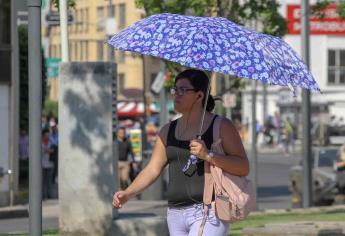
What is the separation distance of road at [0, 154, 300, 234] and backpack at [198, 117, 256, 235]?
685cm

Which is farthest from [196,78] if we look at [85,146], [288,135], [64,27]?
[288,135]

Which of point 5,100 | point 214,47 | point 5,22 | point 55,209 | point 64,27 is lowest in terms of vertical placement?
point 55,209

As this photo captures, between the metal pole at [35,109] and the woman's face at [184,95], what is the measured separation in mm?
981

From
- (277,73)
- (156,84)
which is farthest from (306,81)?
(156,84)

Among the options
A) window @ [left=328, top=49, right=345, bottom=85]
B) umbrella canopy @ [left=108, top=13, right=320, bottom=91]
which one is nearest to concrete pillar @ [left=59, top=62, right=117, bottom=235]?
umbrella canopy @ [left=108, top=13, right=320, bottom=91]

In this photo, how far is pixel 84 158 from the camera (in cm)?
1248

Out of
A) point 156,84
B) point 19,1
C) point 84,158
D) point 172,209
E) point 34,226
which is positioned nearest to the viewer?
point 172,209

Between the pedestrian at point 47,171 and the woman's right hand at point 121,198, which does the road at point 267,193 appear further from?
the woman's right hand at point 121,198

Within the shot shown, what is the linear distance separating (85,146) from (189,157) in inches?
208

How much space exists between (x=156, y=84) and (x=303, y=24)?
885 centimetres

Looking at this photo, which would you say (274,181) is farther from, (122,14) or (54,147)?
(122,14)

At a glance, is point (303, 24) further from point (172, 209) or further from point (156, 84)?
point (172, 209)

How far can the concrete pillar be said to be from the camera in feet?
40.9

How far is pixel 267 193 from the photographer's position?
32531 millimetres
